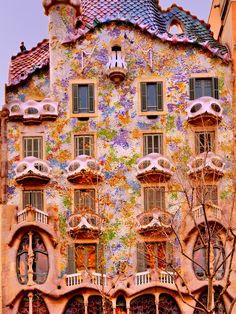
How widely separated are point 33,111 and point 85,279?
802 centimetres

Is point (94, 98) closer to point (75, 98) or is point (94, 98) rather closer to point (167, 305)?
point (75, 98)

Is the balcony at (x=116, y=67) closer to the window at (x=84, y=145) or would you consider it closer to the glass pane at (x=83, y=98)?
the glass pane at (x=83, y=98)

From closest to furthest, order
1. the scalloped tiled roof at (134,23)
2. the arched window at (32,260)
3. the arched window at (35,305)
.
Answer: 1. the arched window at (35,305)
2. the arched window at (32,260)
3. the scalloped tiled roof at (134,23)

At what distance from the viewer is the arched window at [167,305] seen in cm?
3688

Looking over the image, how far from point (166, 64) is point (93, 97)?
362cm

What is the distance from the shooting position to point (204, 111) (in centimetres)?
3897

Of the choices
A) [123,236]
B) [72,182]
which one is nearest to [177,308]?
[123,236]

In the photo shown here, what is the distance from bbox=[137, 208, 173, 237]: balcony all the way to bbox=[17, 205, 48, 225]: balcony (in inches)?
157

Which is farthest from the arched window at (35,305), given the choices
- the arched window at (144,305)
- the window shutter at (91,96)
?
the window shutter at (91,96)

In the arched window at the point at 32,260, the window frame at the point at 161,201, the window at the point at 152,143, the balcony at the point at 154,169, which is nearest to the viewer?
the arched window at the point at 32,260

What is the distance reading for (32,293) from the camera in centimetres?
3684

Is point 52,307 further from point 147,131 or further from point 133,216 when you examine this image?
point 147,131

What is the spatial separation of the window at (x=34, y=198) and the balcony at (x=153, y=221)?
14.3ft

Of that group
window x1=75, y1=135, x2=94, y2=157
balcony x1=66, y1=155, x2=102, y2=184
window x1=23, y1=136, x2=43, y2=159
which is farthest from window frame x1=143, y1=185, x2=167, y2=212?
window x1=23, y1=136, x2=43, y2=159
